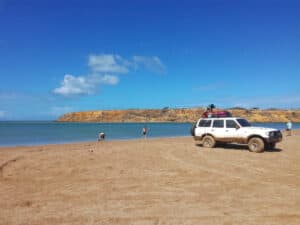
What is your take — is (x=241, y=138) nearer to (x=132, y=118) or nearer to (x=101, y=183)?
(x=101, y=183)

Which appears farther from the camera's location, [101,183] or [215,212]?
[101,183]

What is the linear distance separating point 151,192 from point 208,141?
11931 mm

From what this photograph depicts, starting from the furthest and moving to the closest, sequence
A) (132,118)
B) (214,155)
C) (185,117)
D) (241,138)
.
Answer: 1. (132,118)
2. (185,117)
3. (241,138)
4. (214,155)

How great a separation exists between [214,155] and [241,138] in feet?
10.0

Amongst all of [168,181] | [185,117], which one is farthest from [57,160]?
[185,117]

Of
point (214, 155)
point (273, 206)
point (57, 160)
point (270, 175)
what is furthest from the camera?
point (214, 155)

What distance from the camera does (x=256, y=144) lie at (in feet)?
58.9

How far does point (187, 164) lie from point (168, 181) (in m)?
3.54

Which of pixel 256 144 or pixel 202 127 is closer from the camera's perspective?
pixel 256 144

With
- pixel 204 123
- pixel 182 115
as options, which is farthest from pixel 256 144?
pixel 182 115

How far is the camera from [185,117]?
171 metres

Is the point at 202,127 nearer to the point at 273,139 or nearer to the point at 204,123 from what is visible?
the point at 204,123

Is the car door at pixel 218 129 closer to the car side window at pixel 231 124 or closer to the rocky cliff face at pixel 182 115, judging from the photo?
the car side window at pixel 231 124

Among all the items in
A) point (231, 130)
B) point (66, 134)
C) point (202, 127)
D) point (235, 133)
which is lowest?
point (66, 134)
